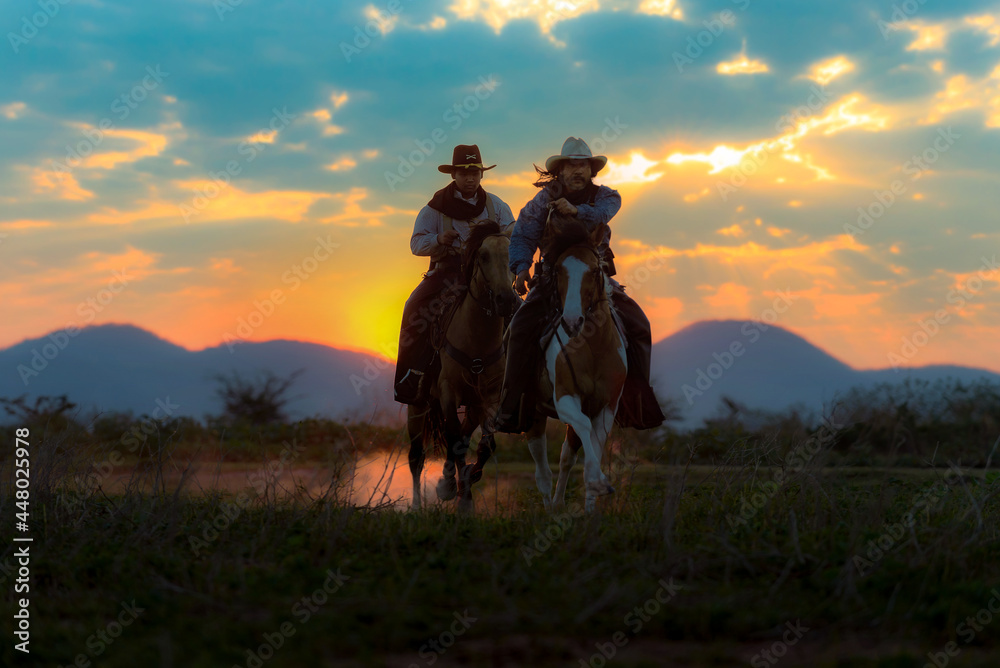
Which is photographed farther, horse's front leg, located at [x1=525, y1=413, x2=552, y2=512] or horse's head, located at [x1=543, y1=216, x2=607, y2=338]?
horse's front leg, located at [x1=525, y1=413, x2=552, y2=512]

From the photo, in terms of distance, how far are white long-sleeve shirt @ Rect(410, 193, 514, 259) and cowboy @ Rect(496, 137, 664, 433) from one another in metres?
1.31

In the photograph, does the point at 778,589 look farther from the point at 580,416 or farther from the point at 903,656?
the point at 580,416

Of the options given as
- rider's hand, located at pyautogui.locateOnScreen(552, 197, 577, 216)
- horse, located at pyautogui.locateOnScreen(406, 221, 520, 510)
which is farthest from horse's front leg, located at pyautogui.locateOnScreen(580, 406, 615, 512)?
rider's hand, located at pyautogui.locateOnScreen(552, 197, 577, 216)

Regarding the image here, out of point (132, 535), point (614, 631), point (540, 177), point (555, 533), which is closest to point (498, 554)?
point (555, 533)

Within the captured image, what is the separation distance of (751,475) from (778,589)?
3.20m

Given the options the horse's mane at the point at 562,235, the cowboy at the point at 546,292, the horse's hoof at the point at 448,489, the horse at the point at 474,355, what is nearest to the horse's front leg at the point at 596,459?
the cowboy at the point at 546,292

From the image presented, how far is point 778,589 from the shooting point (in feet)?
17.1

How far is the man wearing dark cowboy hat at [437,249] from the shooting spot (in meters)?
10.0

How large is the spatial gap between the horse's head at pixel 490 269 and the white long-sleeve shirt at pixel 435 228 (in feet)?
2.20

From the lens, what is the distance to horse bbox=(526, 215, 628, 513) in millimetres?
7781

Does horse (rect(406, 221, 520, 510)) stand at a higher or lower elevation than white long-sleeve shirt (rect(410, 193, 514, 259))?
lower

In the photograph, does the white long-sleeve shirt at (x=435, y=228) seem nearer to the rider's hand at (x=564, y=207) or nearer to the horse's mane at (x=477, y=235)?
the horse's mane at (x=477, y=235)

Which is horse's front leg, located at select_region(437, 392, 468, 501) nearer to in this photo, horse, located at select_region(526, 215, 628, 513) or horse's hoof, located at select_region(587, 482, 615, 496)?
horse, located at select_region(526, 215, 628, 513)

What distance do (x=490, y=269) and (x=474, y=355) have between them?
1.01 m
